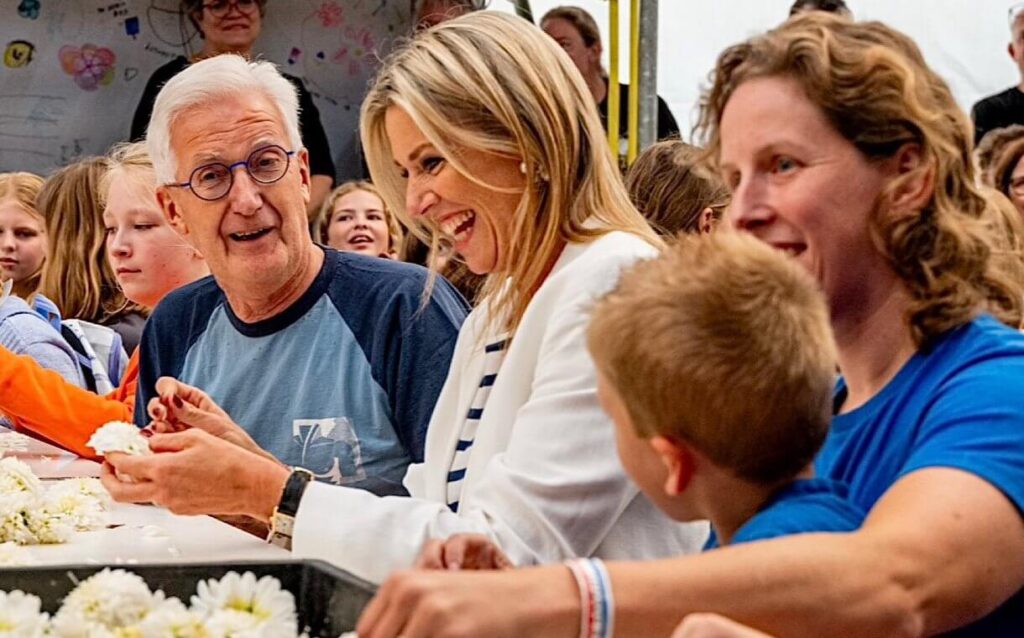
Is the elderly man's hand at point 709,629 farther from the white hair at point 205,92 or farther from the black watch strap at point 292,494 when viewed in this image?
the white hair at point 205,92

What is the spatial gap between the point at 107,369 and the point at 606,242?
3.16 meters

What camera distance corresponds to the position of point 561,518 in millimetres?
2203

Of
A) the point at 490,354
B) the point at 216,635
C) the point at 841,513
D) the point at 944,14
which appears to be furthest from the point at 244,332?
the point at 944,14

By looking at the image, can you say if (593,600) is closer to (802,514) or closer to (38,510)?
(802,514)

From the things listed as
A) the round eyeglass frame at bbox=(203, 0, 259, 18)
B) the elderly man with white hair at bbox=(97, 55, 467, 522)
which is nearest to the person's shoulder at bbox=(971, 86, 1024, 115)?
the round eyeglass frame at bbox=(203, 0, 259, 18)

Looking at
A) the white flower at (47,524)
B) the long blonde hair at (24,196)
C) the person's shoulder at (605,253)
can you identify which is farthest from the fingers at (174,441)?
the long blonde hair at (24,196)

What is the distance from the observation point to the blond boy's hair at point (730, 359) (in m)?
1.56

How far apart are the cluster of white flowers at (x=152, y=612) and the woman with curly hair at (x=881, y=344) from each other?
45 centimetres

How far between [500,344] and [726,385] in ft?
3.53

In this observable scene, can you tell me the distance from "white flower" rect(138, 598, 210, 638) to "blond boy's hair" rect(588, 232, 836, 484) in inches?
20.2

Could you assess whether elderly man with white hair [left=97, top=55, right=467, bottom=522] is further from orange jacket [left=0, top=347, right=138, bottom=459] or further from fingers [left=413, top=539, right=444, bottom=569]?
fingers [left=413, top=539, right=444, bottom=569]

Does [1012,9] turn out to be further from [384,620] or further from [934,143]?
[384,620]

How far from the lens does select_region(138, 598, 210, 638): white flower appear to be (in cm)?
171

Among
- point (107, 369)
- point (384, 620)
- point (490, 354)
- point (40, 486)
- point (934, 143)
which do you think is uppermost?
point (934, 143)
